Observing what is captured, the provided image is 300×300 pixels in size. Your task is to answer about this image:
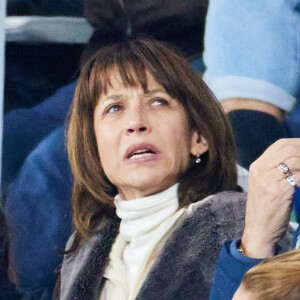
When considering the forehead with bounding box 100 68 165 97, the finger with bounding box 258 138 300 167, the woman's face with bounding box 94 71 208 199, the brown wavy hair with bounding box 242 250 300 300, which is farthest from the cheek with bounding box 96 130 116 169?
the brown wavy hair with bounding box 242 250 300 300

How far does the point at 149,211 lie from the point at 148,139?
7.0 inches

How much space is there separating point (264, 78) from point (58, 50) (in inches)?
24.5

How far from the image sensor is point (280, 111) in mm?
1561

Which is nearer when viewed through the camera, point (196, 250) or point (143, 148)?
point (196, 250)

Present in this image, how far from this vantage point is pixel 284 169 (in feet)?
4.39

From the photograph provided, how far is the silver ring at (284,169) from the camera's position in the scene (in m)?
1.33

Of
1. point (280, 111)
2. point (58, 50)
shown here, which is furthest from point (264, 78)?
point (58, 50)

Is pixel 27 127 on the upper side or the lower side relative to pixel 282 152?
lower

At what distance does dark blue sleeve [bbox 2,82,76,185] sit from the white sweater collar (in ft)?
1.20

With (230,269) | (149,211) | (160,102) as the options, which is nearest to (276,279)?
(230,269)

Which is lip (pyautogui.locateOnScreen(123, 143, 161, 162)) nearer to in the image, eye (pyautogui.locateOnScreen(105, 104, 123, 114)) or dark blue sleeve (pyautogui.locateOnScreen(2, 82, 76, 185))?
eye (pyautogui.locateOnScreen(105, 104, 123, 114))

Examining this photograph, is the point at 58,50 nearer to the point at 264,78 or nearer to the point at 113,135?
the point at 113,135

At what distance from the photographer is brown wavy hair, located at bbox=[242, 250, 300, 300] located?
0.95m

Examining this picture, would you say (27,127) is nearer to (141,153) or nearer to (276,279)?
(141,153)
